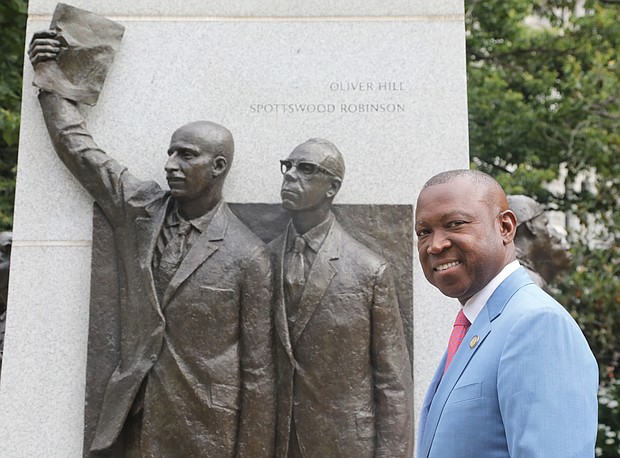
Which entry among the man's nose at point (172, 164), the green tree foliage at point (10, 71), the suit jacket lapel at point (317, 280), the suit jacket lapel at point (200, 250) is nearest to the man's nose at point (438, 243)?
the suit jacket lapel at point (317, 280)

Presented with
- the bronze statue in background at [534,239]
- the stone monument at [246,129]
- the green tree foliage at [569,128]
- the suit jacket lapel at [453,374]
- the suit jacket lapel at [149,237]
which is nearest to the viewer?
the suit jacket lapel at [453,374]

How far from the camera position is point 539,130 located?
13.3 meters

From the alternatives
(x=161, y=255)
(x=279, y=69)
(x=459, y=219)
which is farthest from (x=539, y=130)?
(x=459, y=219)

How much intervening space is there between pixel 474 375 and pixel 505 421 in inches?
6.9

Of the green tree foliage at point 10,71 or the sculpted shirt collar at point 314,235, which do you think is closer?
the sculpted shirt collar at point 314,235

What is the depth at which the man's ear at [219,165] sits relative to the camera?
4.90m

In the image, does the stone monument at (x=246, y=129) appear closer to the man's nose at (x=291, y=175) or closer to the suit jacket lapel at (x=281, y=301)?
the suit jacket lapel at (x=281, y=301)

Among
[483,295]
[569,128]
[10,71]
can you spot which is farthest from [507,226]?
[569,128]

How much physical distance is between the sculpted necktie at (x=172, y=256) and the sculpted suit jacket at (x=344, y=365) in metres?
0.54

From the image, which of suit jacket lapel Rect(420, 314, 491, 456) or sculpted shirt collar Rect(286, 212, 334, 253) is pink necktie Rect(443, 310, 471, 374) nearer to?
suit jacket lapel Rect(420, 314, 491, 456)

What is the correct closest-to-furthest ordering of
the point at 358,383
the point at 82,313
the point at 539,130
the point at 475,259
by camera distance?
the point at 475,259, the point at 358,383, the point at 82,313, the point at 539,130

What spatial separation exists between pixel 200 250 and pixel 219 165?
0.49 metres

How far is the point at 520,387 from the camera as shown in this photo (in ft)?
6.89

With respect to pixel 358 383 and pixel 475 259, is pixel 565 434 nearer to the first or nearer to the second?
pixel 475 259
